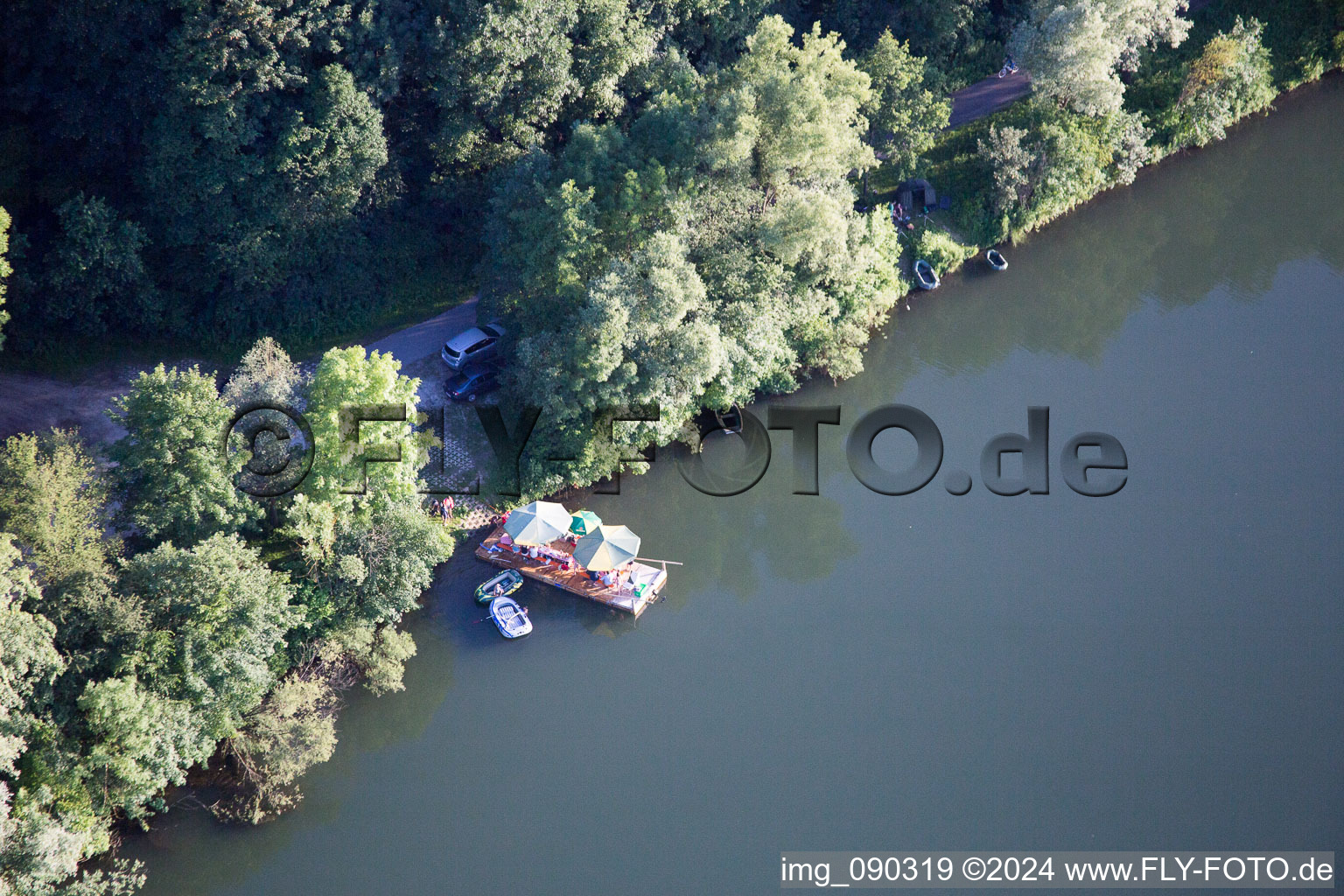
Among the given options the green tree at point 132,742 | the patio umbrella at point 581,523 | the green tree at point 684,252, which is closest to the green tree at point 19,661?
the green tree at point 132,742

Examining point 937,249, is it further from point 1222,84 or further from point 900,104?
point 1222,84

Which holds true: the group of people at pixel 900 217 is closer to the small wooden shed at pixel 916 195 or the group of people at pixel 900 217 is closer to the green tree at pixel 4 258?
the small wooden shed at pixel 916 195

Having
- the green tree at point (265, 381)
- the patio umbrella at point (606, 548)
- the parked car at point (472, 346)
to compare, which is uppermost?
the parked car at point (472, 346)

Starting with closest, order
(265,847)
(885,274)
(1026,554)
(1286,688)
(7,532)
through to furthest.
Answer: (7,532) → (265,847) → (1286,688) → (1026,554) → (885,274)

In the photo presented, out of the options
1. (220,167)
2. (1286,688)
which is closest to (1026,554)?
(1286,688)

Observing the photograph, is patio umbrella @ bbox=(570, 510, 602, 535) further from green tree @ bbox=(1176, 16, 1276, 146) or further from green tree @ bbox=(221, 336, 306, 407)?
green tree @ bbox=(1176, 16, 1276, 146)

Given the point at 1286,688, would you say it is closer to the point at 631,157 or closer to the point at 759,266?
the point at 759,266

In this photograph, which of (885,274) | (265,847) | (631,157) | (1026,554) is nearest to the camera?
(265,847)
